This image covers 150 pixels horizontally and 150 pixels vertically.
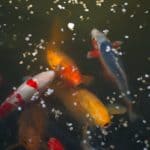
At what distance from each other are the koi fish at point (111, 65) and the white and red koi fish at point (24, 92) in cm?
24

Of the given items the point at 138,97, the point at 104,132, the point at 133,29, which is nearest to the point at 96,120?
the point at 104,132

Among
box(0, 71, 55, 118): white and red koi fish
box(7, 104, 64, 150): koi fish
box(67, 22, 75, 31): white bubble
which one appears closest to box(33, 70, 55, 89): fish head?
box(0, 71, 55, 118): white and red koi fish

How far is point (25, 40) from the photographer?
2.06 m

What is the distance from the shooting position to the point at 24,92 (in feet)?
6.36

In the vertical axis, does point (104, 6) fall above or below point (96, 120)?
above

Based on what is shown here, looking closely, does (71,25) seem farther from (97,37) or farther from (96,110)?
(96,110)

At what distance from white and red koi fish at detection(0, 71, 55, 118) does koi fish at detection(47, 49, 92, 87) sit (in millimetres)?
69

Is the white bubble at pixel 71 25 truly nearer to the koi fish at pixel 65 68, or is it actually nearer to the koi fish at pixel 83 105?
the koi fish at pixel 65 68

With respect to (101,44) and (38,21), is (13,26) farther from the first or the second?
(101,44)

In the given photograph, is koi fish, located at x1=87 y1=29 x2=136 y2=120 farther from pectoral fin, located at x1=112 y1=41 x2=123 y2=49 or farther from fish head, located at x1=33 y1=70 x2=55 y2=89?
fish head, located at x1=33 y1=70 x2=55 y2=89

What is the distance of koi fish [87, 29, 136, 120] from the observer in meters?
1.98

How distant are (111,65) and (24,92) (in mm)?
384

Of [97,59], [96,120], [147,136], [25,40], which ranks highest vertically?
[25,40]

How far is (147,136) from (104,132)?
0.18m
